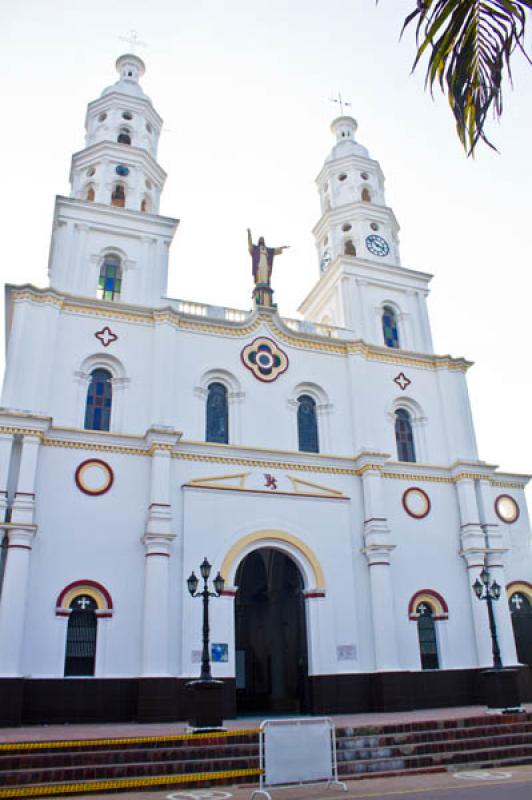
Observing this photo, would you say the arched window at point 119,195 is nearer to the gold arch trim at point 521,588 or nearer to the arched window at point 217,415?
the arched window at point 217,415

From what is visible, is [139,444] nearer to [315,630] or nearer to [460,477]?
[315,630]

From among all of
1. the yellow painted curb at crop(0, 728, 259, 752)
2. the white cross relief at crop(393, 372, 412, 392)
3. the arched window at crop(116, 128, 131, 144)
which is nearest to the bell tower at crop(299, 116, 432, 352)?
the white cross relief at crop(393, 372, 412, 392)

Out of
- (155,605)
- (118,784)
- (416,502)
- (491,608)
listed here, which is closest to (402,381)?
(416,502)

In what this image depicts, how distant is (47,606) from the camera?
17.7 meters

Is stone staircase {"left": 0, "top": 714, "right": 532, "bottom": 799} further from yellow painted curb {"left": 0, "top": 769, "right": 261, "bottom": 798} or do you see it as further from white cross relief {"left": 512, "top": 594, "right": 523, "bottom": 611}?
white cross relief {"left": 512, "top": 594, "right": 523, "bottom": 611}

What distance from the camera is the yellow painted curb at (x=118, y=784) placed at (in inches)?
408

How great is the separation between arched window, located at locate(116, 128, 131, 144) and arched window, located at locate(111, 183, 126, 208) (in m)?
2.37

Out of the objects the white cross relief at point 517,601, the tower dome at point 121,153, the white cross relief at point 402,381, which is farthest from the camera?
the tower dome at point 121,153

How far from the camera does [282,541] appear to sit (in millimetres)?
20734

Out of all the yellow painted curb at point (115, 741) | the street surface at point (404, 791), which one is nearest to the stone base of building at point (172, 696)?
the yellow painted curb at point (115, 741)

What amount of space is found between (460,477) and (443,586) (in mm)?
3873

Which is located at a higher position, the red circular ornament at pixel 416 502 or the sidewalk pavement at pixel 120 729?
the red circular ornament at pixel 416 502

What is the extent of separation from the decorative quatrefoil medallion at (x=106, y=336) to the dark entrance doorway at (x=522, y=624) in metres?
16.5

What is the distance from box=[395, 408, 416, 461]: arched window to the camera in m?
24.3
